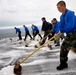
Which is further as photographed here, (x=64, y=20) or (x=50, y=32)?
(x=50, y=32)

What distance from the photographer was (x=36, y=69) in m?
6.45

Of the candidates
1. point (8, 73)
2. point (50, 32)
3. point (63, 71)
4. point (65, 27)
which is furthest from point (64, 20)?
point (50, 32)

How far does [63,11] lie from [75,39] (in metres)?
0.94

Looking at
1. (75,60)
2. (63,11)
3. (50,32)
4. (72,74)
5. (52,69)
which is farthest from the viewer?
(50,32)

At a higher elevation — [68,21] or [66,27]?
[68,21]

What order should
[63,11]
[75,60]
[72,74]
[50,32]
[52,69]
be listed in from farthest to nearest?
[50,32], [75,60], [52,69], [63,11], [72,74]

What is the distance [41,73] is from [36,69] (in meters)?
0.61

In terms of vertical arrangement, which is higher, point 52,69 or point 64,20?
point 64,20

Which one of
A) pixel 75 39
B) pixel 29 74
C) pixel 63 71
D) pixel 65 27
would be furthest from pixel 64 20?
pixel 29 74

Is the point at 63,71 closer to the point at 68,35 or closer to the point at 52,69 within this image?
the point at 52,69

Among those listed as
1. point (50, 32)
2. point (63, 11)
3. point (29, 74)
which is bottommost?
point (29, 74)

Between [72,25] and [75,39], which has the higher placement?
[72,25]

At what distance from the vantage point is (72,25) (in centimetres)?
570

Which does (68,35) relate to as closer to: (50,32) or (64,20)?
(64,20)
